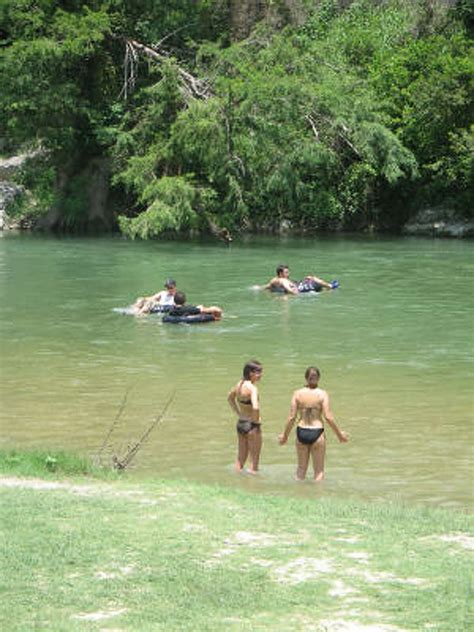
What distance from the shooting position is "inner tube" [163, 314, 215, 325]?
2350cm

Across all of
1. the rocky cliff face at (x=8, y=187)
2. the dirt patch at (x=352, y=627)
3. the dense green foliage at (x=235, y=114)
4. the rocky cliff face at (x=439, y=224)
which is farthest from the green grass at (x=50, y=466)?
Answer: the rocky cliff face at (x=8, y=187)

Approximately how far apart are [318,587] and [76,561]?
67.1 inches

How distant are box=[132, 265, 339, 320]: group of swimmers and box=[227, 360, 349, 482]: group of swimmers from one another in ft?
35.9

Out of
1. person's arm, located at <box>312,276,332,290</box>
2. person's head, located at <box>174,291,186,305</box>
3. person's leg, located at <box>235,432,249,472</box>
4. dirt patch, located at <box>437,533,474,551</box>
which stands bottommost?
person's leg, located at <box>235,432,249,472</box>

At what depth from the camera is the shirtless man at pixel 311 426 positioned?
1212 cm

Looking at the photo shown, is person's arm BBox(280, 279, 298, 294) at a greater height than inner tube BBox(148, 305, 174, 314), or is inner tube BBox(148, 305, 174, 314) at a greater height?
person's arm BBox(280, 279, 298, 294)

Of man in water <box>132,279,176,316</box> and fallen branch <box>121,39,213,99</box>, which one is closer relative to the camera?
man in water <box>132,279,176,316</box>

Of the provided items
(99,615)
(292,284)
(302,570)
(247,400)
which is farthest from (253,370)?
(292,284)

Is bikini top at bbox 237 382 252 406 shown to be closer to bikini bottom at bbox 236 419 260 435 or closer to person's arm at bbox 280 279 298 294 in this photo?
bikini bottom at bbox 236 419 260 435

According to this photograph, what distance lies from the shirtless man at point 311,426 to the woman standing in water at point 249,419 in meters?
0.42

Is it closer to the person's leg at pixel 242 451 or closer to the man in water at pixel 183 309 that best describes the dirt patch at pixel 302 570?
the person's leg at pixel 242 451

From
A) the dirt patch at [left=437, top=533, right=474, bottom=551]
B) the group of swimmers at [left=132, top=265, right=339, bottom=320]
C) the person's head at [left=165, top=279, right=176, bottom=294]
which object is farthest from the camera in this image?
the person's head at [left=165, top=279, right=176, bottom=294]

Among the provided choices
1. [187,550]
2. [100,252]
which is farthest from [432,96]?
[187,550]

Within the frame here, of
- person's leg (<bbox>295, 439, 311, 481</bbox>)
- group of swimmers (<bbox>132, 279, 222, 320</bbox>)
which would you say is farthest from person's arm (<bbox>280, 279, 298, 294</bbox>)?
person's leg (<bbox>295, 439, 311, 481</bbox>)
